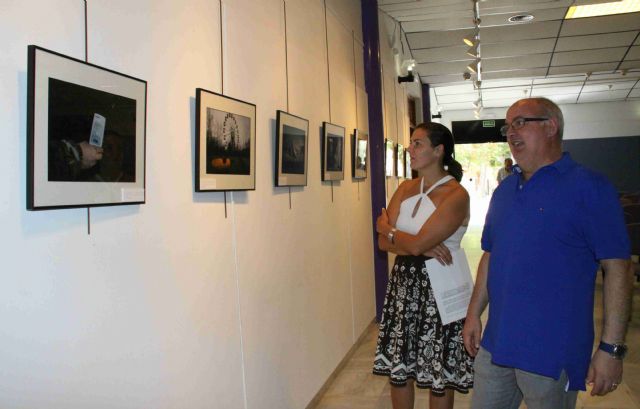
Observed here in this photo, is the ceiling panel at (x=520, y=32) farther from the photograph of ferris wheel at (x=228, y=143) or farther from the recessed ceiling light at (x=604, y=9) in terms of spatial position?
the photograph of ferris wheel at (x=228, y=143)

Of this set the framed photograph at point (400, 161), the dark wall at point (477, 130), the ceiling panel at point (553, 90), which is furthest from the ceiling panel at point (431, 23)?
the dark wall at point (477, 130)

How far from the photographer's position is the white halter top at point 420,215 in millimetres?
2729

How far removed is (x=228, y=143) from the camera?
98.7 inches

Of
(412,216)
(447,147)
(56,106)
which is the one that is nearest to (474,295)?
(412,216)

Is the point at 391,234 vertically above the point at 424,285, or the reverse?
the point at 391,234

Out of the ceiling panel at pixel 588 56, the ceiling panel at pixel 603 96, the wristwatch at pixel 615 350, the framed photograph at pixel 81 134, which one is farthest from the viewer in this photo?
the ceiling panel at pixel 603 96

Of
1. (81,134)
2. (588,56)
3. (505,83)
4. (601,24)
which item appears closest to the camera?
(81,134)

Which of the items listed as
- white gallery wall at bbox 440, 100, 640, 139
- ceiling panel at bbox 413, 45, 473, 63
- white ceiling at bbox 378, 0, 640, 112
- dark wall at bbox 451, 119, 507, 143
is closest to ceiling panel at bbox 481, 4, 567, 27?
white ceiling at bbox 378, 0, 640, 112

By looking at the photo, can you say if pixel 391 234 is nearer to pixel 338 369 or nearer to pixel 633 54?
pixel 338 369

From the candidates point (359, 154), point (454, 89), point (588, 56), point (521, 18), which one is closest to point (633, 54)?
point (588, 56)

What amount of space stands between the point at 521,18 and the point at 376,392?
19.4 feet

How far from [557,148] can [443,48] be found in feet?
25.9

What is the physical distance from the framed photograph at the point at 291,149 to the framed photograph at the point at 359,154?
1489mm

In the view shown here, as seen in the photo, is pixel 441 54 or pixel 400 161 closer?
pixel 400 161
